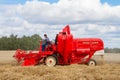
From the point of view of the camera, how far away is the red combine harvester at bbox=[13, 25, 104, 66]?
24.7m

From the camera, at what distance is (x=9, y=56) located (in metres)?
33.8

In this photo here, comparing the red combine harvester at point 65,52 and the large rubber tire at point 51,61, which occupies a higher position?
the red combine harvester at point 65,52

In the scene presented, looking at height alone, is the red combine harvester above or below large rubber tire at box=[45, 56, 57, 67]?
above

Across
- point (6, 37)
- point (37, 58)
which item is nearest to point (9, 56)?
point (37, 58)

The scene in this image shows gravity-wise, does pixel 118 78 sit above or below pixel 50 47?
below

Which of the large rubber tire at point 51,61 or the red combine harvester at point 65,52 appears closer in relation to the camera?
the large rubber tire at point 51,61

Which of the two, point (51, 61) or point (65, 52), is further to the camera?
point (65, 52)

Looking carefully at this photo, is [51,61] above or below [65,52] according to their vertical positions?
below

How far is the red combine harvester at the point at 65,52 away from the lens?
24.7 m

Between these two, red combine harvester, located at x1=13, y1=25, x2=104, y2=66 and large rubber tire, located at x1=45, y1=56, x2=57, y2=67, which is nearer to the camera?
large rubber tire, located at x1=45, y1=56, x2=57, y2=67

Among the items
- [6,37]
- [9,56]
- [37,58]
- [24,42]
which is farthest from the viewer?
[6,37]

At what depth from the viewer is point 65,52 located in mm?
24953

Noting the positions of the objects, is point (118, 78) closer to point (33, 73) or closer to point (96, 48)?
point (33, 73)

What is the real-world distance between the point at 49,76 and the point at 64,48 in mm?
9471
